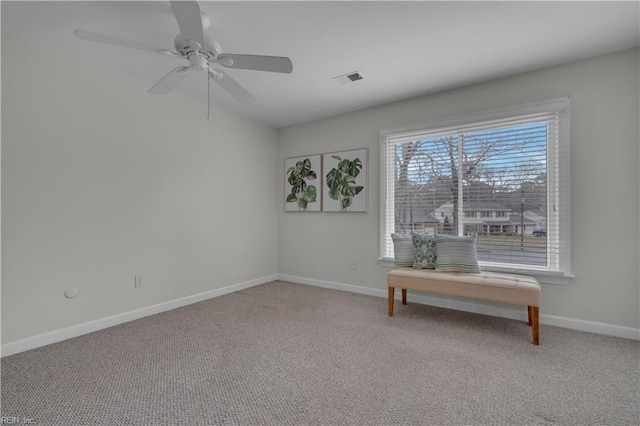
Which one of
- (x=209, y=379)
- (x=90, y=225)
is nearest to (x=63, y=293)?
(x=90, y=225)

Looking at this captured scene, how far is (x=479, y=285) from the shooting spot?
9.07ft

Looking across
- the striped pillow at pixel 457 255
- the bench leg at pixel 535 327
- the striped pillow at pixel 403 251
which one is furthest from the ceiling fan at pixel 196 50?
the bench leg at pixel 535 327

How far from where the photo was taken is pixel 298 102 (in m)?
3.81

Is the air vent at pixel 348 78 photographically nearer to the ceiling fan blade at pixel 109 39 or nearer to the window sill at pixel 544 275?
the ceiling fan blade at pixel 109 39

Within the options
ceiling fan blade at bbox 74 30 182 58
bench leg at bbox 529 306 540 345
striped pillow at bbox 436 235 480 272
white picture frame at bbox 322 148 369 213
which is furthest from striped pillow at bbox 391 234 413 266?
ceiling fan blade at bbox 74 30 182 58

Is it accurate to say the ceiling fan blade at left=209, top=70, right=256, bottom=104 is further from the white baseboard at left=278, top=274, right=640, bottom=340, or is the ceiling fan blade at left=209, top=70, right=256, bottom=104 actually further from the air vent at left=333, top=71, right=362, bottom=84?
the white baseboard at left=278, top=274, right=640, bottom=340

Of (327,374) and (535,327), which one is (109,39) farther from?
(535,327)

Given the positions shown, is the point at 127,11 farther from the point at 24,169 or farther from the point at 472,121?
the point at 472,121

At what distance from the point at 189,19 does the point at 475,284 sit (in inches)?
117

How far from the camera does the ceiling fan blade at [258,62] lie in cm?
196

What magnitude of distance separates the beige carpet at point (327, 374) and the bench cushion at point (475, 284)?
36cm

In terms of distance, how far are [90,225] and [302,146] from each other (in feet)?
9.55

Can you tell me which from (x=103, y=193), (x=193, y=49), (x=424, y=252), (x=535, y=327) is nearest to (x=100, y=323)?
(x=103, y=193)

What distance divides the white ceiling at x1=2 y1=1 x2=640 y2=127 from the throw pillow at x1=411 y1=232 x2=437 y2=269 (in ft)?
5.58
